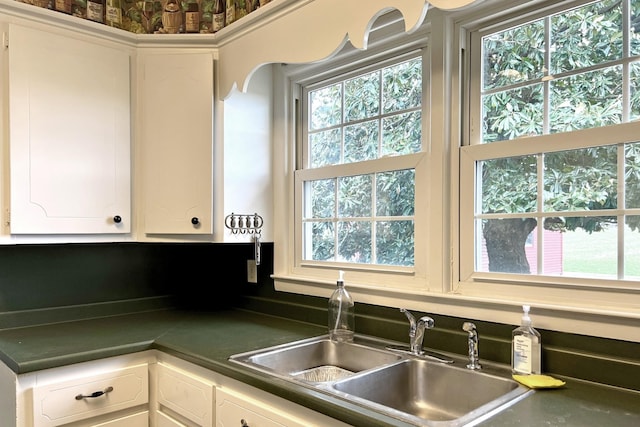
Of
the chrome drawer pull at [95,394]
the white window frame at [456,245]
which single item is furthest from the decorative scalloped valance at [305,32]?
the chrome drawer pull at [95,394]

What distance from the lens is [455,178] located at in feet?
5.26

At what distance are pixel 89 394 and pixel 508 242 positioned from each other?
58.7 inches

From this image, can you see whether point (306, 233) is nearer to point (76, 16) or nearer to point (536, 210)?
point (536, 210)

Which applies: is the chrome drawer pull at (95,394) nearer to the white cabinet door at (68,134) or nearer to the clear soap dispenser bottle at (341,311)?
the white cabinet door at (68,134)

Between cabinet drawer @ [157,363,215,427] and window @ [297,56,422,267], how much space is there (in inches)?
30.7

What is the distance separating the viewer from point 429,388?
143cm

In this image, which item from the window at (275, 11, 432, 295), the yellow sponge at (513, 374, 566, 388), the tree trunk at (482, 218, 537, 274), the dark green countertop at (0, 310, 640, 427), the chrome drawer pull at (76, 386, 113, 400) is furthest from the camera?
the window at (275, 11, 432, 295)

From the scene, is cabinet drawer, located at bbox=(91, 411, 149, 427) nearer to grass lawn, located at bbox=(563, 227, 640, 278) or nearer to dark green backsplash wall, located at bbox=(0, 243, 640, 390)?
dark green backsplash wall, located at bbox=(0, 243, 640, 390)

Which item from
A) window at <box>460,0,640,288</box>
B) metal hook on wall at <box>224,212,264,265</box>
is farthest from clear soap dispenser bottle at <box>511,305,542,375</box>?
metal hook on wall at <box>224,212,264,265</box>

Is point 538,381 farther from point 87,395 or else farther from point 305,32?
point 87,395

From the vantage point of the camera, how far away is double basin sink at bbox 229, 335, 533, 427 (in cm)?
125

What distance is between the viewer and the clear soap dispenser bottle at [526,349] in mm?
1285

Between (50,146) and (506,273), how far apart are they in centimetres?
175

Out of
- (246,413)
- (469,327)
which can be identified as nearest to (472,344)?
(469,327)
